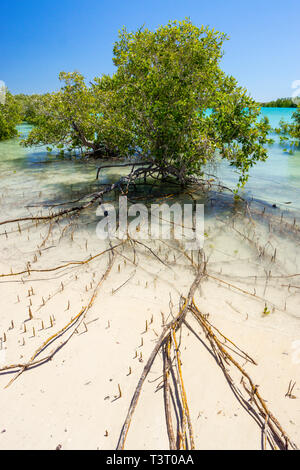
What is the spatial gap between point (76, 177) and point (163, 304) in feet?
26.9

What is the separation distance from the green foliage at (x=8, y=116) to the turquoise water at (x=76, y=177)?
5457 mm

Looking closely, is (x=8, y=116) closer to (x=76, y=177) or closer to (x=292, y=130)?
(x=76, y=177)

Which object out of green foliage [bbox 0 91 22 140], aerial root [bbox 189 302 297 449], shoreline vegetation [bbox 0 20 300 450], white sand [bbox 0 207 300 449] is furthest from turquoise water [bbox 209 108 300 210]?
green foliage [bbox 0 91 22 140]

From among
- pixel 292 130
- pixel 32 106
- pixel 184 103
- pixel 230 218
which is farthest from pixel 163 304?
pixel 292 130

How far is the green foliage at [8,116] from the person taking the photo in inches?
749

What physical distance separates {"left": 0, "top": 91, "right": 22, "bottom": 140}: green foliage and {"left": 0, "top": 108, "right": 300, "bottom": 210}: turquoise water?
5.46m

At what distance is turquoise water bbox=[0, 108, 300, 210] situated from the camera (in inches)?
324

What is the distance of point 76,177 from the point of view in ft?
34.3

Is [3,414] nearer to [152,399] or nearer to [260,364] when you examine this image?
[152,399]

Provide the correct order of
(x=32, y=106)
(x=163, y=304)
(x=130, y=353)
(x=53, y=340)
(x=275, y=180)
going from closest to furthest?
(x=130, y=353), (x=53, y=340), (x=163, y=304), (x=275, y=180), (x=32, y=106)

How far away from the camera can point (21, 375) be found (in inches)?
97.3

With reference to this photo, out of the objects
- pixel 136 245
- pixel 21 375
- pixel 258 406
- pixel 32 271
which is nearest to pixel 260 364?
pixel 258 406

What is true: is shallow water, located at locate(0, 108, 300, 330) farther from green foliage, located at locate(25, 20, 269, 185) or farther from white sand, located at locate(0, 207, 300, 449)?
green foliage, located at locate(25, 20, 269, 185)
